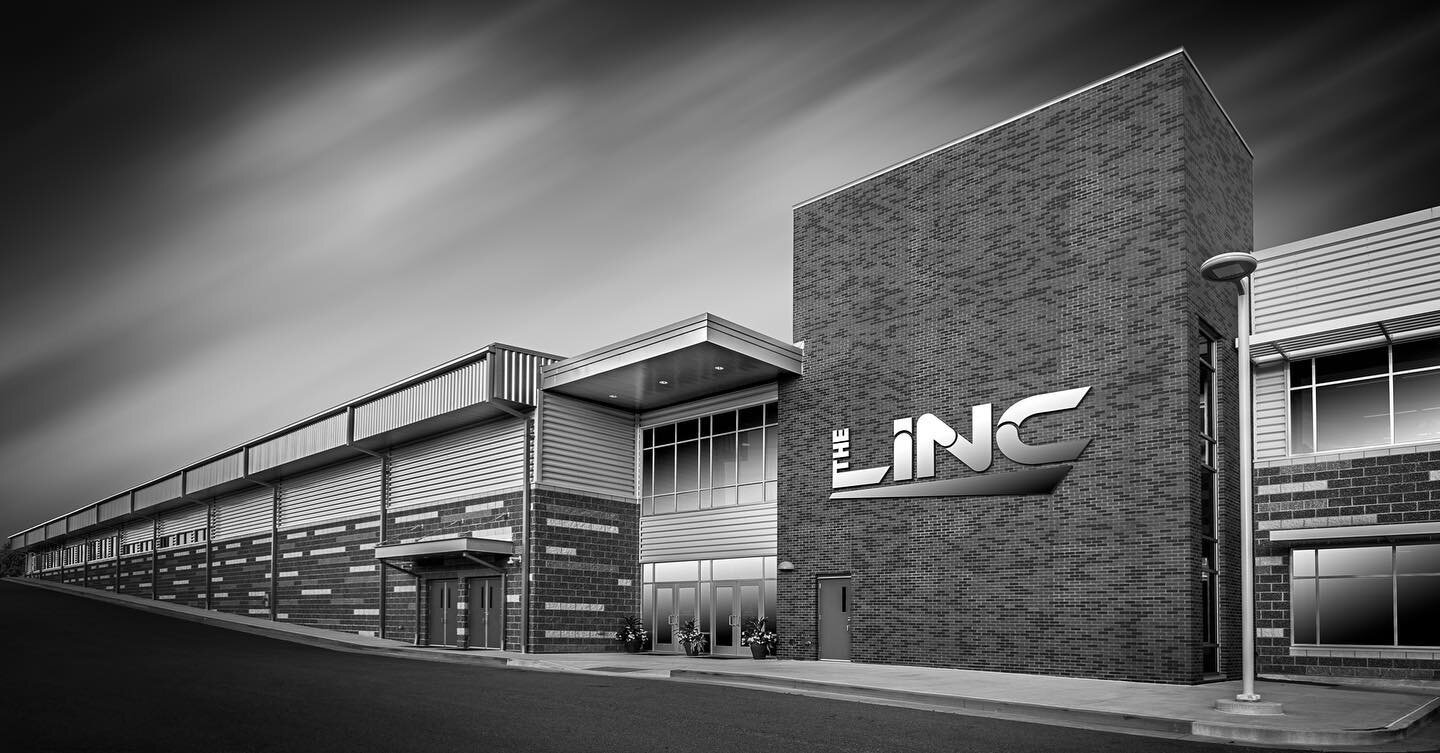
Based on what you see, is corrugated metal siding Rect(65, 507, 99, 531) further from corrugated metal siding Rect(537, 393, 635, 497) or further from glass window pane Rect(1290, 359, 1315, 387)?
glass window pane Rect(1290, 359, 1315, 387)

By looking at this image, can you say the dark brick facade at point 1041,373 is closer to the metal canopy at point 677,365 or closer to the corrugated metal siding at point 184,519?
the metal canopy at point 677,365

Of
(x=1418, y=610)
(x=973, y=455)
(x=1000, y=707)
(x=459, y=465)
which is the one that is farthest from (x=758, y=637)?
(x=1418, y=610)

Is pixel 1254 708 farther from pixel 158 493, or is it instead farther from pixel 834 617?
pixel 158 493

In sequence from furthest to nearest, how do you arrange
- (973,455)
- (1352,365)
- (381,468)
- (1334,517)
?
(381,468)
(973,455)
(1352,365)
(1334,517)

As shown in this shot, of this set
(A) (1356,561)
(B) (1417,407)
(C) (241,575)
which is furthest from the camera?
(C) (241,575)

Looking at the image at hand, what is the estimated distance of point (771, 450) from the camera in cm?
2653

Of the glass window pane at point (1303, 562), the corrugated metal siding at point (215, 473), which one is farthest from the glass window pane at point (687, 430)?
the corrugated metal siding at point (215, 473)

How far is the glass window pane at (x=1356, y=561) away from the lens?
61.0ft

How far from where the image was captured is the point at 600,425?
2942cm

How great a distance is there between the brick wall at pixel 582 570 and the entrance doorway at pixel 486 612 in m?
1.40

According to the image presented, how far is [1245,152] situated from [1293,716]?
14.5 meters

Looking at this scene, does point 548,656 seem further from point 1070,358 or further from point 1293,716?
point 1293,716

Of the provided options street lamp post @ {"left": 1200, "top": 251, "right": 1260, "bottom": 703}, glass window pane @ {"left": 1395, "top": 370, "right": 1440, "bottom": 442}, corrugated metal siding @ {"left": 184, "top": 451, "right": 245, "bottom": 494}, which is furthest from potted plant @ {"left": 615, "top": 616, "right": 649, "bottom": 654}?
corrugated metal siding @ {"left": 184, "top": 451, "right": 245, "bottom": 494}

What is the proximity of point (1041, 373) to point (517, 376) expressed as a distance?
13550 mm
